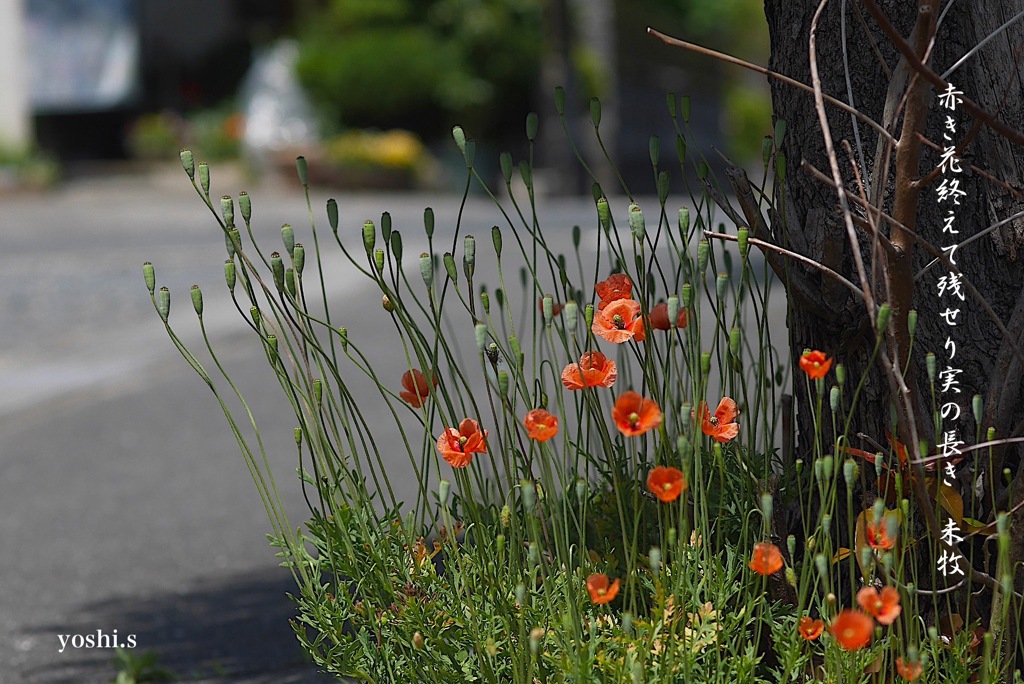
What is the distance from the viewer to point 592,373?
Result: 1943 millimetres

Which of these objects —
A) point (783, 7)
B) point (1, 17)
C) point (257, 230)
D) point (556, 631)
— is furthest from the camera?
point (1, 17)

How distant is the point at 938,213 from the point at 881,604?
2.46 ft

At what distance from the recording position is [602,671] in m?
1.87

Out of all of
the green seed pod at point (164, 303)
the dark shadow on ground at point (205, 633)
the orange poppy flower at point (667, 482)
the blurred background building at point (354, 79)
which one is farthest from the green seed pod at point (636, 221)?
the blurred background building at point (354, 79)

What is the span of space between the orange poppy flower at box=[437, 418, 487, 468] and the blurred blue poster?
1908 cm

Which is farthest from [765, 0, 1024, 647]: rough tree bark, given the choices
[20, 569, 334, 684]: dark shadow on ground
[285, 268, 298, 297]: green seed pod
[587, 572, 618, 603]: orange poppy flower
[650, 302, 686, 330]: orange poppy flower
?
[20, 569, 334, 684]: dark shadow on ground

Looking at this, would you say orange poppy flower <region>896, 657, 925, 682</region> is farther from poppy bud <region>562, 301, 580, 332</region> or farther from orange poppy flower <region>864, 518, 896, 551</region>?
poppy bud <region>562, 301, 580, 332</region>

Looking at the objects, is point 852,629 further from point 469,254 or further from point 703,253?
point 469,254

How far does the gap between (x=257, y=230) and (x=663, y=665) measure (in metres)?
11.2

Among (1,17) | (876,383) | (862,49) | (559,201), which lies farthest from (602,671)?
(1,17)

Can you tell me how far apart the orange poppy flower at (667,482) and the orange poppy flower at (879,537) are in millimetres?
249

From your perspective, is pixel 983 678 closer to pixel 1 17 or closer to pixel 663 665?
pixel 663 665

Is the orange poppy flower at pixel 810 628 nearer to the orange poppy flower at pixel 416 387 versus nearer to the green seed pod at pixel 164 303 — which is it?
the orange poppy flower at pixel 416 387

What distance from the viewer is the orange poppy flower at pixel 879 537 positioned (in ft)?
5.41
